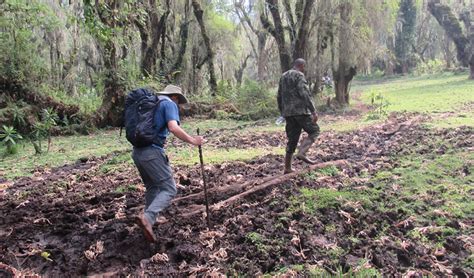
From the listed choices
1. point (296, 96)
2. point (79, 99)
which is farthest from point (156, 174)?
point (79, 99)

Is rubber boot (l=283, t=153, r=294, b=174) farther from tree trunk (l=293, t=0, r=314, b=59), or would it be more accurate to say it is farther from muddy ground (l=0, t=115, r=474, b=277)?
tree trunk (l=293, t=0, r=314, b=59)

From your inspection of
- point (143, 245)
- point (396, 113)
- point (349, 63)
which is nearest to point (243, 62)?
point (349, 63)

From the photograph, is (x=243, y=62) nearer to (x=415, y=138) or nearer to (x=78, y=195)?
(x=415, y=138)

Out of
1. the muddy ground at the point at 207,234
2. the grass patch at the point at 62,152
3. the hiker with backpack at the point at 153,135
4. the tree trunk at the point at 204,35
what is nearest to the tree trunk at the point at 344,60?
the tree trunk at the point at 204,35

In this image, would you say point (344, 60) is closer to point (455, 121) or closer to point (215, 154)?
point (455, 121)

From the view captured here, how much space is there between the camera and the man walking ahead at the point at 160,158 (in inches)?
195

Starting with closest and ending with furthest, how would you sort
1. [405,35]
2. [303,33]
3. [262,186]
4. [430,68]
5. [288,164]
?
[262,186] → [288,164] → [303,33] → [430,68] → [405,35]

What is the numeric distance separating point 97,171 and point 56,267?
4551 millimetres

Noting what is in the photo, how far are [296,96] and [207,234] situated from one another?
3234 mm

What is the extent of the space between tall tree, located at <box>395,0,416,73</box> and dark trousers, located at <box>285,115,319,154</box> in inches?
1658

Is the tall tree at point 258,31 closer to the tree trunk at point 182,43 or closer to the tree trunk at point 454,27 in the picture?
the tree trunk at point 182,43

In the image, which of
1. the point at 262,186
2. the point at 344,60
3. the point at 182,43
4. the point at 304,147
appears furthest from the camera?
the point at 182,43

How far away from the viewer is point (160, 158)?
5.18 metres

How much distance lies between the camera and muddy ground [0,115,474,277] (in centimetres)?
474
